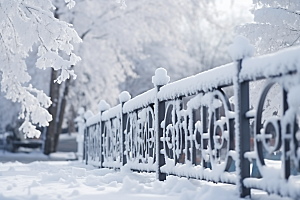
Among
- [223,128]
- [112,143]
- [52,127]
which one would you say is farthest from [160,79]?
[52,127]

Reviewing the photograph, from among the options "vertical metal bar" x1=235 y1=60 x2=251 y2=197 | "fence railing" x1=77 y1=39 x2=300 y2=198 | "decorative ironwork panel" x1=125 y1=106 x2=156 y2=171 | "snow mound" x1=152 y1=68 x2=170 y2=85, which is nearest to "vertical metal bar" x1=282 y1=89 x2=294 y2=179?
"fence railing" x1=77 y1=39 x2=300 y2=198

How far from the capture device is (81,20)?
19547 millimetres

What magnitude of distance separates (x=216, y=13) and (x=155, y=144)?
18.2 metres

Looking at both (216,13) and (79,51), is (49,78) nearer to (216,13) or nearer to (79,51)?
(79,51)

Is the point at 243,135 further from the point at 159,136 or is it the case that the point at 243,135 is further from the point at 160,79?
the point at 160,79

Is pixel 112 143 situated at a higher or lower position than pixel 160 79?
lower

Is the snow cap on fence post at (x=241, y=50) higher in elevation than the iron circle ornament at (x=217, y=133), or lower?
higher

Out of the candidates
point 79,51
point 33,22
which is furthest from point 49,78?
point 33,22

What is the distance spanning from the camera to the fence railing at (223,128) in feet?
8.86

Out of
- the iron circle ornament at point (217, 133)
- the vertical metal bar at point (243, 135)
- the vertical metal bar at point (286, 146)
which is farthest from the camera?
the iron circle ornament at point (217, 133)

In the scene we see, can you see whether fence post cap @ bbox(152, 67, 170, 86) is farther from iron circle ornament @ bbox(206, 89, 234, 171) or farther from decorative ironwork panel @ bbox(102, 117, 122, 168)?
decorative ironwork panel @ bbox(102, 117, 122, 168)

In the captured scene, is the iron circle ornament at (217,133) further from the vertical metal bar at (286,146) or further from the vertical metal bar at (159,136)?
the vertical metal bar at (159,136)

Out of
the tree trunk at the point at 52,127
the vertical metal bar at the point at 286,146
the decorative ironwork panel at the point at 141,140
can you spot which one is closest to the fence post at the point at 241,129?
the vertical metal bar at the point at 286,146

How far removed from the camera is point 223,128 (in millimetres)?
3531
